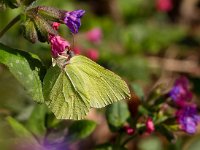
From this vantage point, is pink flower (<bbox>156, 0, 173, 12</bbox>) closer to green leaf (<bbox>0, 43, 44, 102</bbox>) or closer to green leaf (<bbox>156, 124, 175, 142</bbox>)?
green leaf (<bbox>156, 124, 175, 142</bbox>)

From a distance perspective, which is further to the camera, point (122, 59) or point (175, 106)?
point (122, 59)

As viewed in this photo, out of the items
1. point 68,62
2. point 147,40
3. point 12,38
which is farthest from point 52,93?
point 147,40

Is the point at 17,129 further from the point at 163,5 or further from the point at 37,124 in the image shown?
the point at 163,5

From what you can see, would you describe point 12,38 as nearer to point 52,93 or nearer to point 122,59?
point 122,59

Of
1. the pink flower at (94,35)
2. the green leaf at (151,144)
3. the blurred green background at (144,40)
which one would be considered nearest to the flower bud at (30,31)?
the blurred green background at (144,40)

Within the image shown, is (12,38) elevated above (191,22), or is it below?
above

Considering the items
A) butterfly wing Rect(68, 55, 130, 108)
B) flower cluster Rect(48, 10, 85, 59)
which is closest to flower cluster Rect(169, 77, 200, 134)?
butterfly wing Rect(68, 55, 130, 108)
